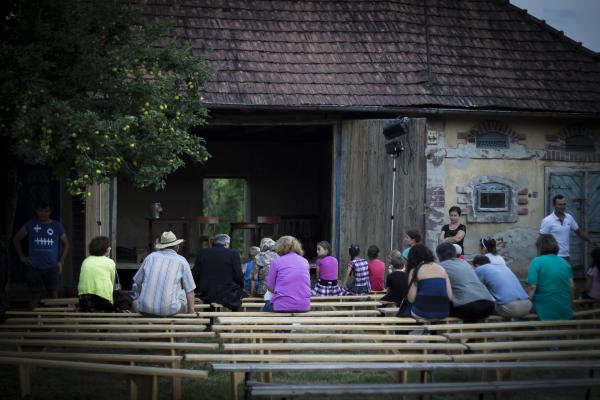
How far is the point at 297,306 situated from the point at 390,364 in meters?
2.49

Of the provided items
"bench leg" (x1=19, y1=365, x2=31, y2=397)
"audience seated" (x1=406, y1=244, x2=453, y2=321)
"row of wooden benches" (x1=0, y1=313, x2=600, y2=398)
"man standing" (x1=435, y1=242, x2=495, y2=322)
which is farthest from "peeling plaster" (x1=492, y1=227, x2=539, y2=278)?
"bench leg" (x1=19, y1=365, x2=31, y2=397)

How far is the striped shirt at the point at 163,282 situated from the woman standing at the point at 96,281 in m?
0.88

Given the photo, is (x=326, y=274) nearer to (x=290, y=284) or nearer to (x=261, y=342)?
(x=290, y=284)

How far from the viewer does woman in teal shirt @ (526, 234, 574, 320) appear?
30.3ft

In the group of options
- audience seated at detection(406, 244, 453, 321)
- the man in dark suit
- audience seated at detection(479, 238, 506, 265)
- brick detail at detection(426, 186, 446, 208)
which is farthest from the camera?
brick detail at detection(426, 186, 446, 208)

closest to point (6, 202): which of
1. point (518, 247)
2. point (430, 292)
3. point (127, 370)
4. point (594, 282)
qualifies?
point (127, 370)

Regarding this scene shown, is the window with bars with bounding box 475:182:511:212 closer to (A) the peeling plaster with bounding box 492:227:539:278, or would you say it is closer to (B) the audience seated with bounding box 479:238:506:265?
(A) the peeling plaster with bounding box 492:227:539:278

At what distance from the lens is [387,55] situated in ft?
48.8

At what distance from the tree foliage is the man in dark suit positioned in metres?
1.01

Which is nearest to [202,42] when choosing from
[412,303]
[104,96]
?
[104,96]

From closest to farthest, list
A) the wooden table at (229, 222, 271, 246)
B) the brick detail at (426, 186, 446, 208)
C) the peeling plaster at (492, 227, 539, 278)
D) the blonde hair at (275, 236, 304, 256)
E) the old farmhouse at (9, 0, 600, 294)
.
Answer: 1. the blonde hair at (275, 236, 304, 256)
2. the old farmhouse at (9, 0, 600, 294)
3. the brick detail at (426, 186, 446, 208)
4. the peeling plaster at (492, 227, 539, 278)
5. the wooden table at (229, 222, 271, 246)

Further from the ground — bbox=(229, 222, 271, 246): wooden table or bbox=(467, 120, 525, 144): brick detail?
bbox=(467, 120, 525, 144): brick detail

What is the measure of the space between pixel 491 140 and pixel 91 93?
6.69m

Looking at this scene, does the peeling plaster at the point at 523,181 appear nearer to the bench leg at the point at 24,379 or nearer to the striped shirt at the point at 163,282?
the striped shirt at the point at 163,282
